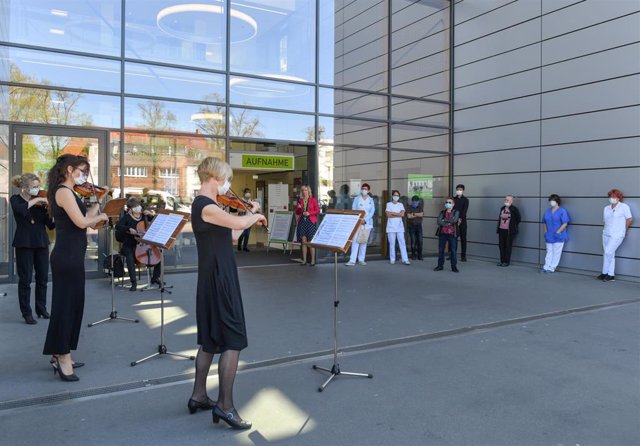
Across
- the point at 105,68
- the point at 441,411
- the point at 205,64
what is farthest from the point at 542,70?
the point at 441,411

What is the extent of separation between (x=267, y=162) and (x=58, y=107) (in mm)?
5162

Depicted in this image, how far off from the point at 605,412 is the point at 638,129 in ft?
25.9

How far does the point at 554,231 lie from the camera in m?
10.9

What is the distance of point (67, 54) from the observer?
9469 mm

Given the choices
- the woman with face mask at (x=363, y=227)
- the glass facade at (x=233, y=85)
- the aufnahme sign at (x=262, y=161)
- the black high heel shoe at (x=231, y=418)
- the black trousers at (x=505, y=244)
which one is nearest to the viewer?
the black high heel shoe at (x=231, y=418)

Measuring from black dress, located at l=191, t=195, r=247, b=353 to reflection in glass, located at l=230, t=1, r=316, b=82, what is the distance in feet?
27.6

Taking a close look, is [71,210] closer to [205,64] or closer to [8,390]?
[8,390]

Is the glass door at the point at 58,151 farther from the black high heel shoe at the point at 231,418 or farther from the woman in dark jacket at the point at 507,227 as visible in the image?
the woman in dark jacket at the point at 507,227

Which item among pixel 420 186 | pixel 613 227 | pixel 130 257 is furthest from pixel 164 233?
pixel 420 186

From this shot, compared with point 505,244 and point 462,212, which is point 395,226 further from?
point 505,244

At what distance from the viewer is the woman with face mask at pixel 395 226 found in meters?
12.2

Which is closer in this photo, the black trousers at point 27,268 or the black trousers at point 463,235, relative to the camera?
the black trousers at point 27,268

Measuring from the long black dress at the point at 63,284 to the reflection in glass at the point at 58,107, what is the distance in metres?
5.82

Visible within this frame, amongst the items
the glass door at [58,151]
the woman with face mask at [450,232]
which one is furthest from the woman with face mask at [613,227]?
the glass door at [58,151]
